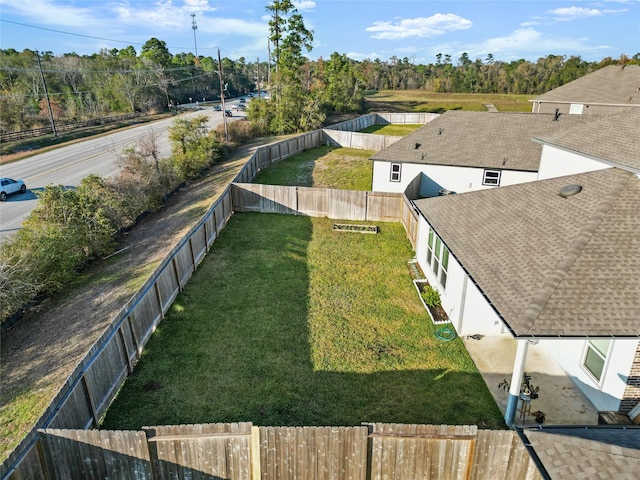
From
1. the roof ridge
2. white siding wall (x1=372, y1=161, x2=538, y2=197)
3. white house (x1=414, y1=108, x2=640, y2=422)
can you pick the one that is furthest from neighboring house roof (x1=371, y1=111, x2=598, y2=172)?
the roof ridge

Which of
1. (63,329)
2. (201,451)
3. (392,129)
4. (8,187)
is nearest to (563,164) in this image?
(201,451)

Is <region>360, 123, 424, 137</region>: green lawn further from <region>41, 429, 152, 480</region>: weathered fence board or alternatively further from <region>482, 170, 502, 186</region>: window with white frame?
<region>41, 429, 152, 480</region>: weathered fence board

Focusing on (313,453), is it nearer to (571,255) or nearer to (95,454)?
(95,454)

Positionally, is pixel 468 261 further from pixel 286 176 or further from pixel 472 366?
pixel 286 176

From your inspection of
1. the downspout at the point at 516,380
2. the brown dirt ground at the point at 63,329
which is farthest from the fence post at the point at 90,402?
the downspout at the point at 516,380

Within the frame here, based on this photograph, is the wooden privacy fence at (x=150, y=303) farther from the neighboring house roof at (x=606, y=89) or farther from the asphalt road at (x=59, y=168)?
the neighboring house roof at (x=606, y=89)

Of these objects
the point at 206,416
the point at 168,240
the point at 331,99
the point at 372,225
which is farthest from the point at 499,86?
the point at 206,416
